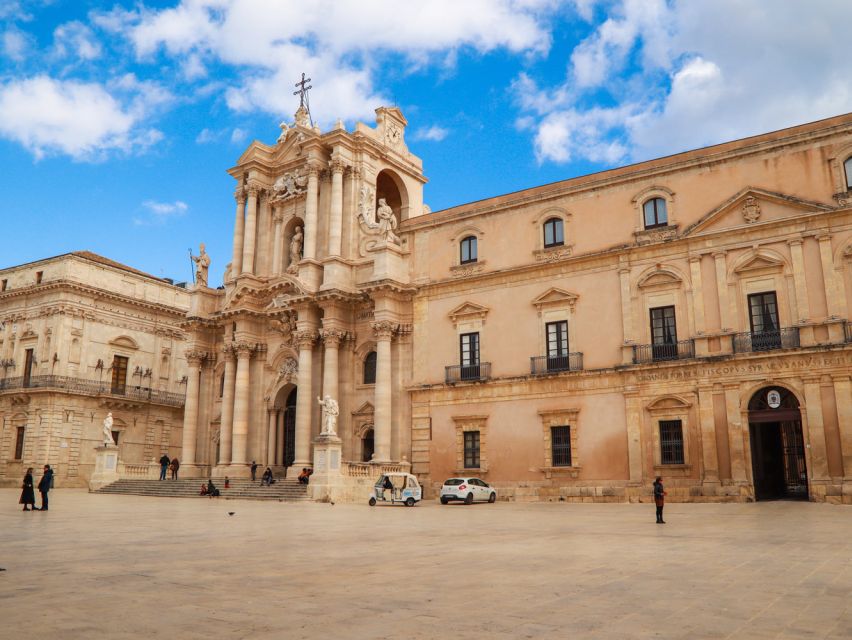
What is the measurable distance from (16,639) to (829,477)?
23.6 m

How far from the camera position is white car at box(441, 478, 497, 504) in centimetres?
2711

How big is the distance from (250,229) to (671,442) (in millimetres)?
23878

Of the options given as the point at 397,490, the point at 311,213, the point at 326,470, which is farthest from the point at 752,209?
the point at 311,213

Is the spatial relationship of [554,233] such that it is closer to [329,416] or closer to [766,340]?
[766,340]

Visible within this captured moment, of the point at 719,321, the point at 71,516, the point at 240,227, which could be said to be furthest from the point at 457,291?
the point at 71,516

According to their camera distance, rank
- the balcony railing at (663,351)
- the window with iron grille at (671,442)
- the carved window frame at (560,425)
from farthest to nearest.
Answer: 1. the carved window frame at (560,425)
2. the balcony railing at (663,351)
3. the window with iron grille at (671,442)

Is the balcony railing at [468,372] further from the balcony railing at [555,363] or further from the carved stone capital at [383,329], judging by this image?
the carved stone capital at [383,329]

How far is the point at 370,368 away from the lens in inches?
1378

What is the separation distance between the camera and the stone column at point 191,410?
127 feet

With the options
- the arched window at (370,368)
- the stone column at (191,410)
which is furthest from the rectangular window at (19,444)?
the arched window at (370,368)

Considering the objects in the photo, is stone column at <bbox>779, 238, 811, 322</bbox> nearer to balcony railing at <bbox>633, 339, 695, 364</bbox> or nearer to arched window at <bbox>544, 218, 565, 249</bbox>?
balcony railing at <bbox>633, 339, 695, 364</bbox>

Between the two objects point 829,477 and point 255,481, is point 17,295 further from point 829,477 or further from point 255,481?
point 829,477

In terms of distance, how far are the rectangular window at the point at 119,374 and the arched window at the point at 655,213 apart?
3349 cm

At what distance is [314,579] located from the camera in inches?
339
